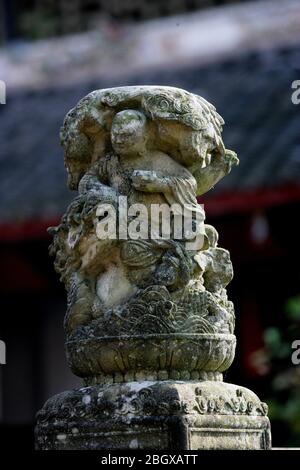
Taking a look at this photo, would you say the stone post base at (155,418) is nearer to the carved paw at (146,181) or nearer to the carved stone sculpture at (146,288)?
the carved stone sculpture at (146,288)

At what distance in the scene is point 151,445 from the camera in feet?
22.6

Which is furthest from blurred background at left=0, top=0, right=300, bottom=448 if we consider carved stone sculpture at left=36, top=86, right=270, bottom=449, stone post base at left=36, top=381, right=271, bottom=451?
stone post base at left=36, top=381, right=271, bottom=451

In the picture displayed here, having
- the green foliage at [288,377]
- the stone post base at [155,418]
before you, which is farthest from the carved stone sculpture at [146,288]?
the green foliage at [288,377]

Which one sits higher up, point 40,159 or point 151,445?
point 40,159

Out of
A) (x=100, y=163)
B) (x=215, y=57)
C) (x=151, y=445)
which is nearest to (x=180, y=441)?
(x=151, y=445)

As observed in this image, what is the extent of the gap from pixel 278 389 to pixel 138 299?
665 centimetres

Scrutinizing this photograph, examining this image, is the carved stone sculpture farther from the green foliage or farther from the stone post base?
the green foliage

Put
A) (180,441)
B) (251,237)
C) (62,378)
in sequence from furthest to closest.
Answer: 1. (62,378)
2. (251,237)
3. (180,441)

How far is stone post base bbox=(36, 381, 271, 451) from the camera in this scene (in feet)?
22.6

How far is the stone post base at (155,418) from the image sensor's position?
689cm

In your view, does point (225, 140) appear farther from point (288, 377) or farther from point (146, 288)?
point (146, 288)

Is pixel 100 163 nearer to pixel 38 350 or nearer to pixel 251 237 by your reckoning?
pixel 251 237

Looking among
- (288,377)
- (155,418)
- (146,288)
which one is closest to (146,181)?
(146,288)

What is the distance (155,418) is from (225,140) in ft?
28.2
